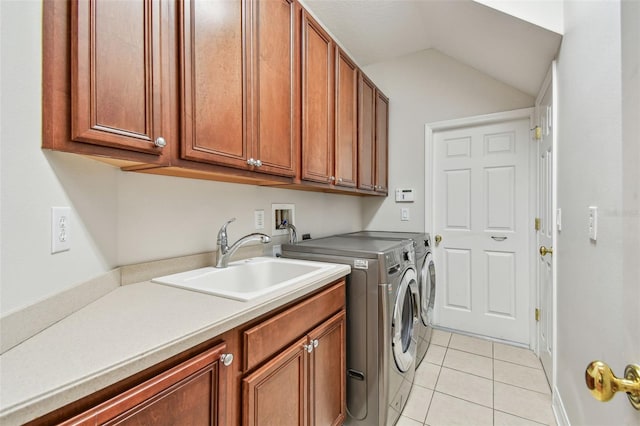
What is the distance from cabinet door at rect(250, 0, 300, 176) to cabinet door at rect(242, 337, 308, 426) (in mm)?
823

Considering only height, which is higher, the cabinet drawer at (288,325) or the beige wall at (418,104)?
the beige wall at (418,104)

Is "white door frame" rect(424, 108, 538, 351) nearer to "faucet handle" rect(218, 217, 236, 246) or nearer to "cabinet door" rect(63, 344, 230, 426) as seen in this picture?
"faucet handle" rect(218, 217, 236, 246)

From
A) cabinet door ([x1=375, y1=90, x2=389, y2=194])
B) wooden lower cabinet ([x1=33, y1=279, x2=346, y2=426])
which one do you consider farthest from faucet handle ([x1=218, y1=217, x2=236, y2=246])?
cabinet door ([x1=375, y1=90, x2=389, y2=194])

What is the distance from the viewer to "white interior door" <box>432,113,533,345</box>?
2479 mm

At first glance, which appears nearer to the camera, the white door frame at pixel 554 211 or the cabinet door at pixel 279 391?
the cabinet door at pixel 279 391

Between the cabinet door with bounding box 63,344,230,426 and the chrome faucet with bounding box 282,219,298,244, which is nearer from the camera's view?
the cabinet door with bounding box 63,344,230,426

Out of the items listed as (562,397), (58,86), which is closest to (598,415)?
(562,397)

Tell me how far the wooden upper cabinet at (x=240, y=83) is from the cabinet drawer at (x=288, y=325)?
2.11ft

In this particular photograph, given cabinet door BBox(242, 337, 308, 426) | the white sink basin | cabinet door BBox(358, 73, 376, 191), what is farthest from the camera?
cabinet door BBox(358, 73, 376, 191)

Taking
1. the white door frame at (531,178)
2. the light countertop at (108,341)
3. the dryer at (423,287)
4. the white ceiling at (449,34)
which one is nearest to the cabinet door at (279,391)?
the light countertop at (108,341)

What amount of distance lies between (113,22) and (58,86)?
0.25m

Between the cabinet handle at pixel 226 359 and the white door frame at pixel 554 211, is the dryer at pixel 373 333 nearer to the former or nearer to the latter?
the cabinet handle at pixel 226 359

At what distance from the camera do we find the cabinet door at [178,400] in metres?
0.56

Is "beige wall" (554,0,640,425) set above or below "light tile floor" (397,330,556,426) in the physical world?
above
